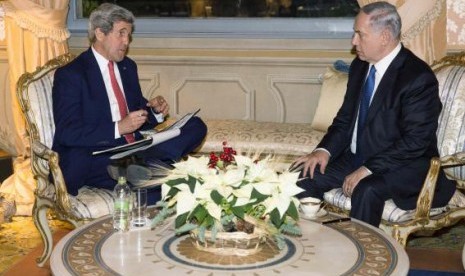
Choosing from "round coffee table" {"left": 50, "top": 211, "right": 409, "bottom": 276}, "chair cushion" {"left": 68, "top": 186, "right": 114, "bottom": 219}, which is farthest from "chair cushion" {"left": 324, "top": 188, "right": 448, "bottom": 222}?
"chair cushion" {"left": 68, "top": 186, "right": 114, "bottom": 219}

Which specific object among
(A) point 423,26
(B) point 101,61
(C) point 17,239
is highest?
(A) point 423,26

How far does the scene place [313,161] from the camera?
12.5 ft

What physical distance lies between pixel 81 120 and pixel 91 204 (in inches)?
18.8

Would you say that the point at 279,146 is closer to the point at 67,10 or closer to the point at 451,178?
the point at 451,178

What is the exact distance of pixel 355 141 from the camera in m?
3.88

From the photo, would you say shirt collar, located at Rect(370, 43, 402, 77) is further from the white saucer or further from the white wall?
the white wall

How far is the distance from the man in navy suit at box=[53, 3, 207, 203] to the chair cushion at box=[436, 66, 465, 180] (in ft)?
4.22

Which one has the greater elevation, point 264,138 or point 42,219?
point 264,138

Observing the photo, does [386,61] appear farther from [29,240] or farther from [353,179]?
[29,240]

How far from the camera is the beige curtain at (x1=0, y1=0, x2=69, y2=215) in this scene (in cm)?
500

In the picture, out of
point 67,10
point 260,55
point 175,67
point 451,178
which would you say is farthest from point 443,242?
point 67,10

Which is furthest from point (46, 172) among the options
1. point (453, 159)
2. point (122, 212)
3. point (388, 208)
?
point (453, 159)

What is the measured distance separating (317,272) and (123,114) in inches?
72.6

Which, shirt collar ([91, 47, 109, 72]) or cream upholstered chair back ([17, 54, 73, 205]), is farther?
shirt collar ([91, 47, 109, 72])
